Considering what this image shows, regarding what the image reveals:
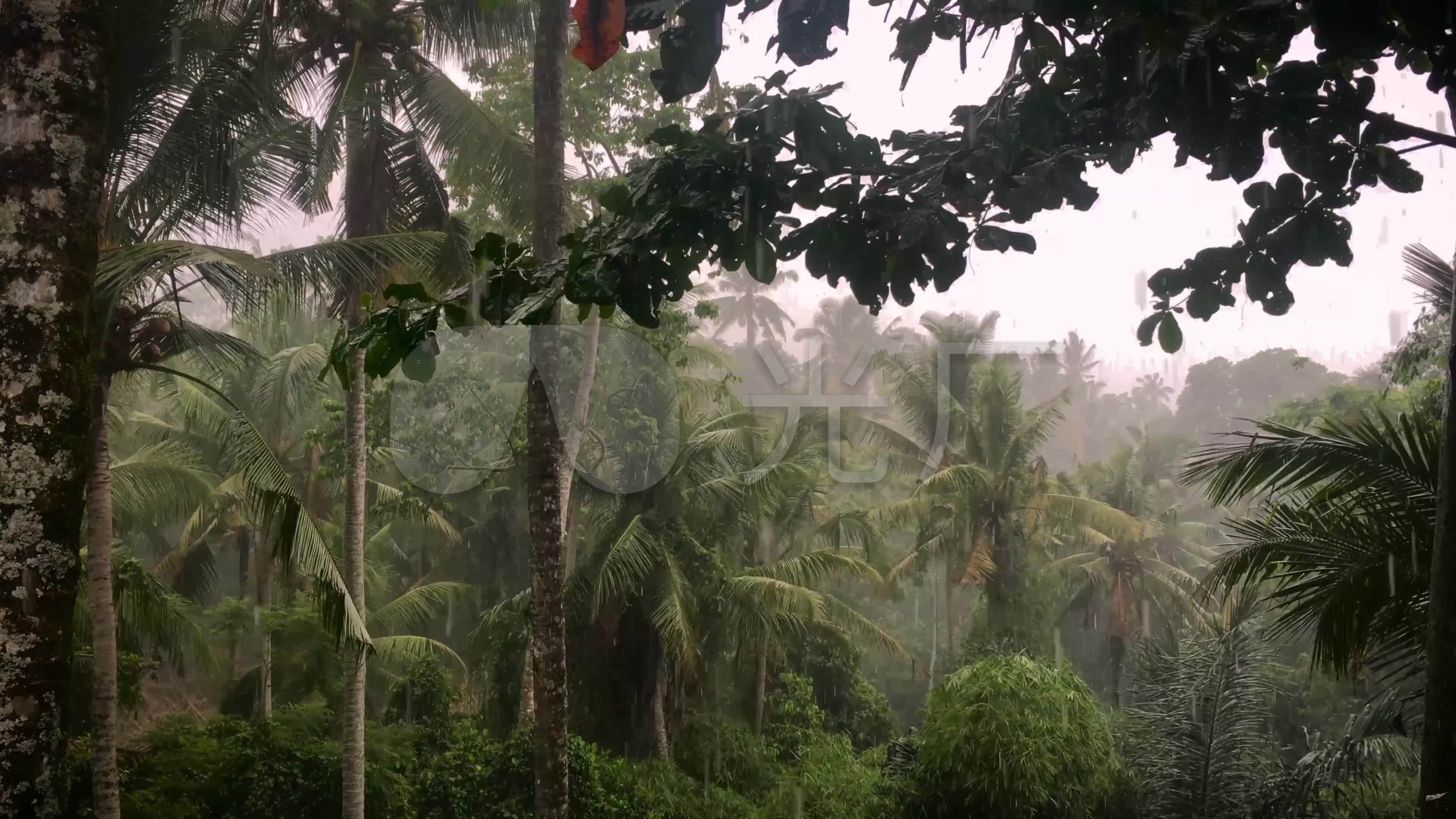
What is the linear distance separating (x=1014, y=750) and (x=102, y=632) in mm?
8353

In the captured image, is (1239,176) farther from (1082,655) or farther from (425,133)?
(1082,655)

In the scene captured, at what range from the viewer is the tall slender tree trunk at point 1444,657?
2.14 meters

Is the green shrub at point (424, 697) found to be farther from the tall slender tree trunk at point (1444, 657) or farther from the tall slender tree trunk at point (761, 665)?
the tall slender tree trunk at point (1444, 657)

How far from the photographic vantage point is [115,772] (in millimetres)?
6879

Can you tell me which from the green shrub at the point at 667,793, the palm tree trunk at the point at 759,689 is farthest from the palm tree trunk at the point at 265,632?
the palm tree trunk at the point at 759,689

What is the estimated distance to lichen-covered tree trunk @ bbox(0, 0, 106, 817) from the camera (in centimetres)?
211

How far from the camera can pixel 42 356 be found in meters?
2.23

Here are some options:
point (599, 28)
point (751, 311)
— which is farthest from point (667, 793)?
point (751, 311)

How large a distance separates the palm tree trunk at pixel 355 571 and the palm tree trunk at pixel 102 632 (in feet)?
6.85

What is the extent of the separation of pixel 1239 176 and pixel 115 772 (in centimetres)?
811

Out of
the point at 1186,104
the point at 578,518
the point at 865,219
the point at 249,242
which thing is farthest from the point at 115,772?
the point at 578,518

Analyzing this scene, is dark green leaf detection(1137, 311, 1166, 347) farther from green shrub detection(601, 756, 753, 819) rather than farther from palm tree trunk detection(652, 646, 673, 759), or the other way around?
palm tree trunk detection(652, 646, 673, 759)

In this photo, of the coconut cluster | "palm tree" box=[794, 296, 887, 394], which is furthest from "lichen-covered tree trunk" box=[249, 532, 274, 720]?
"palm tree" box=[794, 296, 887, 394]

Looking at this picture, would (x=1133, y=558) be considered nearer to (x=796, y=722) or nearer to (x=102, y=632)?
(x=796, y=722)
